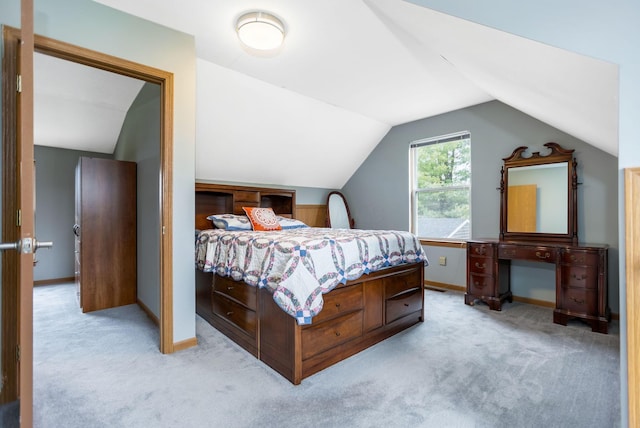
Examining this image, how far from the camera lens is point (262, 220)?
11.8ft

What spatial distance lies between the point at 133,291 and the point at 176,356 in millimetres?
1767

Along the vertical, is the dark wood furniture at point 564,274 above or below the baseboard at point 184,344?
above

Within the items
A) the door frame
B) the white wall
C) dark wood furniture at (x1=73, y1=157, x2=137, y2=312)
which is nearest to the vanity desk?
the white wall

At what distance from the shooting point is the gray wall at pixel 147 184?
9.79 feet

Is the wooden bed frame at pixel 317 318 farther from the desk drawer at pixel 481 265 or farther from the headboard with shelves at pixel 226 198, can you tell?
the headboard with shelves at pixel 226 198

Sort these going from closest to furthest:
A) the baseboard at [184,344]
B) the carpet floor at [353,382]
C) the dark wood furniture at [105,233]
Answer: the carpet floor at [353,382]
the baseboard at [184,344]
the dark wood furniture at [105,233]

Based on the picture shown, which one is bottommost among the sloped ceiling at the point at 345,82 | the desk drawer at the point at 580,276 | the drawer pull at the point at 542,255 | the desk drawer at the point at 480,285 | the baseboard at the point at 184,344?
the baseboard at the point at 184,344

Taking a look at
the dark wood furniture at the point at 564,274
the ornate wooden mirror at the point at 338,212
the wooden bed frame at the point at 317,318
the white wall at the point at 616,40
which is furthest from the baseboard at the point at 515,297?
the white wall at the point at 616,40

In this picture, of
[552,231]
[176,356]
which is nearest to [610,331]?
[552,231]

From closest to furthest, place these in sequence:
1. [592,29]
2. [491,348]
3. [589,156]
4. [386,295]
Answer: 1. [592,29]
2. [491,348]
3. [386,295]
4. [589,156]

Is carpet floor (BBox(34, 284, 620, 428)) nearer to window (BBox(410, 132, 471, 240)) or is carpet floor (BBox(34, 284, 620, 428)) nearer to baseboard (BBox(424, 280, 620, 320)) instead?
baseboard (BBox(424, 280, 620, 320))

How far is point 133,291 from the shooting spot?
3613 mm

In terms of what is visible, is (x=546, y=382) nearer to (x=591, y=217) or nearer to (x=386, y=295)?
(x=386, y=295)

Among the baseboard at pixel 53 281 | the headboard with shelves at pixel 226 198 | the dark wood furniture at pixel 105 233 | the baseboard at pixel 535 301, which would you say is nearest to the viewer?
the dark wood furniture at pixel 105 233
